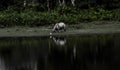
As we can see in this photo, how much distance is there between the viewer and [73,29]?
128 feet

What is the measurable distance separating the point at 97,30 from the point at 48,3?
11.9 m

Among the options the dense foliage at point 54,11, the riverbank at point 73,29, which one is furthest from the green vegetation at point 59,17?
the riverbank at point 73,29

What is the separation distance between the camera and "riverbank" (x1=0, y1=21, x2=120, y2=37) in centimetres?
3669

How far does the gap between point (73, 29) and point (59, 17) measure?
429 cm

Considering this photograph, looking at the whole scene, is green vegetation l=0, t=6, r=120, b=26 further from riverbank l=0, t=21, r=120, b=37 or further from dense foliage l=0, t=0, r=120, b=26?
riverbank l=0, t=21, r=120, b=37

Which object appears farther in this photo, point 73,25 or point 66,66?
point 73,25

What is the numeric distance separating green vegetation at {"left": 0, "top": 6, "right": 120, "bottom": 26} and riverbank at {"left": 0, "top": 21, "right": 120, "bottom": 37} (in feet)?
3.22

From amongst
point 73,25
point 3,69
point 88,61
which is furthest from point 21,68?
point 73,25

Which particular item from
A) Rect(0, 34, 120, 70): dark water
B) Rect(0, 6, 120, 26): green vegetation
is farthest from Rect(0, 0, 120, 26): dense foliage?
Rect(0, 34, 120, 70): dark water

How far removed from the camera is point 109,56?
1839 cm

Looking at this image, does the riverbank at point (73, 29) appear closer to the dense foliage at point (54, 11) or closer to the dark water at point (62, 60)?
the dense foliage at point (54, 11)

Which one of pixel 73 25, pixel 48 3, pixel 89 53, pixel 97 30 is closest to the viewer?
pixel 89 53

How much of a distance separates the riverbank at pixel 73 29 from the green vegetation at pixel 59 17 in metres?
0.98

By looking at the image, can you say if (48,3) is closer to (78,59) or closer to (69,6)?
(69,6)
